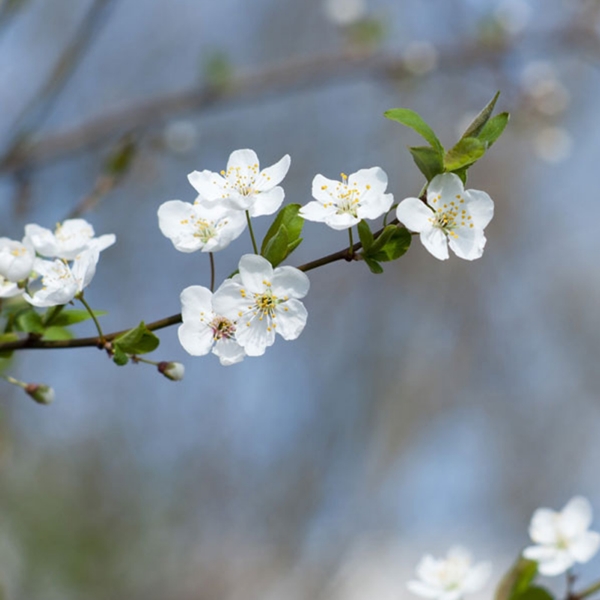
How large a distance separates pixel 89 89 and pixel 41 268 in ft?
10.8

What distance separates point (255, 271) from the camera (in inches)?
25.0

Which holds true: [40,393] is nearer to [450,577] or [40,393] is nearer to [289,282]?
[289,282]

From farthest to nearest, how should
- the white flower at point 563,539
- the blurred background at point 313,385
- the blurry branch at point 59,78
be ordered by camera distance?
the blurred background at point 313,385, the blurry branch at point 59,78, the white flower at point 563,539

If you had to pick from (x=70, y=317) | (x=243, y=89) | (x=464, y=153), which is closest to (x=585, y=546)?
(x=464, y=153)

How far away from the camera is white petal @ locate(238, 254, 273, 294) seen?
2.04 ft

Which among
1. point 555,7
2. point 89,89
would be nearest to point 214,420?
point 89,89

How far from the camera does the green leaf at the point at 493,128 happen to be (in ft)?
2.06

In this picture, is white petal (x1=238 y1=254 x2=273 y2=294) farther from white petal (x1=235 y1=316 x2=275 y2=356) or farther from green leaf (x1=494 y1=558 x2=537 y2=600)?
green leaf (x1=494 y1=558 x2=537 y2=600)

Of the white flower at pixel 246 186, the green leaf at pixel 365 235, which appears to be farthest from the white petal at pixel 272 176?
the green leaf at pixel 365 235

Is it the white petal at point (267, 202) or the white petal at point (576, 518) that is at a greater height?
the white petal at point (267, 202)

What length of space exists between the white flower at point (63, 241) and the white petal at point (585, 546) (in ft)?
2.16

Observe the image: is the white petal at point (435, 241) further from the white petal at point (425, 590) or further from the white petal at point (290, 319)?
the white petal at point (425, 590)

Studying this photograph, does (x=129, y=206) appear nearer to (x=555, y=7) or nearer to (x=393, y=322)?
(x=393, y=322)

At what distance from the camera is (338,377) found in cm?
454
